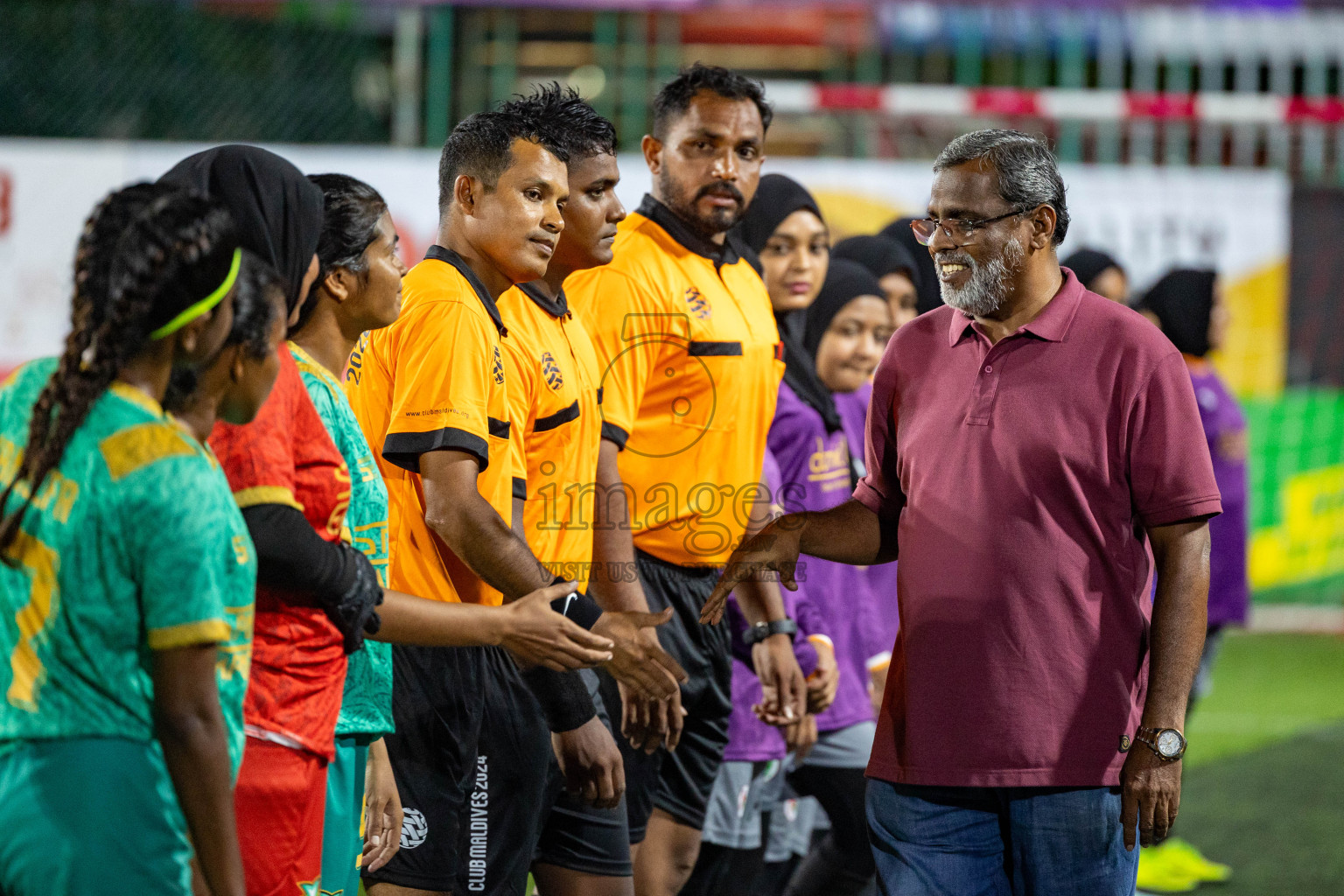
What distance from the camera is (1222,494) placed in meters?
5.70

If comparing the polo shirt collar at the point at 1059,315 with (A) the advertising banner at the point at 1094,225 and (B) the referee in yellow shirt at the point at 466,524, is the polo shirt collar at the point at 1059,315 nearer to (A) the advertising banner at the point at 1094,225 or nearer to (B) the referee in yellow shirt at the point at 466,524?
(B) the referee in yellow shirt at the point at 466,524

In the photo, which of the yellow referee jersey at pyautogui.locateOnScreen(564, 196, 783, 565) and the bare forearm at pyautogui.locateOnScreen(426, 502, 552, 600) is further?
the yellow referee jersey at pyautogui.locateOnScreen(564, 196, 783, 565)

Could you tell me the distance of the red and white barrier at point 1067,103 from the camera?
12.1 m

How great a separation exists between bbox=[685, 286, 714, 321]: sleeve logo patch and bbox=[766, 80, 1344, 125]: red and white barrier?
855cm

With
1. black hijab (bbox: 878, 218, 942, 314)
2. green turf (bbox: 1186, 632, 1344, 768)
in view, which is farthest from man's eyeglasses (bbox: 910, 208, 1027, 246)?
green turf (bbox: 1186, 632, 1344, 768)

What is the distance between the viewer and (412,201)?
1064 centimetres

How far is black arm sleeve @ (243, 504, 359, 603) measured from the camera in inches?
85.4

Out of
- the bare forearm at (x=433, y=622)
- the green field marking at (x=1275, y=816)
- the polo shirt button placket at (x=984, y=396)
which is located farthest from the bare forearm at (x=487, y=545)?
the green field marking at (x=1275, y=816)

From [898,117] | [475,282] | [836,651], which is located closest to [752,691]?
[836,651]

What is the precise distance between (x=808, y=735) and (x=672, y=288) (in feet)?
4.37

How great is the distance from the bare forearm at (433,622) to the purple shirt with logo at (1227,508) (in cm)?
418

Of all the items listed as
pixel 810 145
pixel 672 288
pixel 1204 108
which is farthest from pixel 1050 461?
pixel 1204 108

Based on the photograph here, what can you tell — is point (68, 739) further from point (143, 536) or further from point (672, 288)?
point (672, 288)

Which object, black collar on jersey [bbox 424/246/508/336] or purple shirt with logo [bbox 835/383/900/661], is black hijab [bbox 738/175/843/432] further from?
black collar on jersey [bbox 424/246/508/336]
